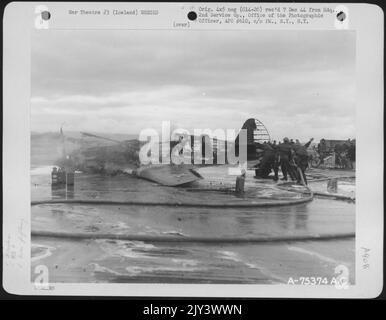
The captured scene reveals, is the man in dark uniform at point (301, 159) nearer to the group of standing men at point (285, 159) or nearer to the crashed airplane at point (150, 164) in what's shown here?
the group of standing men at point (285, 159)

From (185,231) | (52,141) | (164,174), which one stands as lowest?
(185,231)

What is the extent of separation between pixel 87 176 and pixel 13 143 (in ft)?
0.83

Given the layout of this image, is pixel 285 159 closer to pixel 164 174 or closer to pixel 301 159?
Answer: pixel 301 159

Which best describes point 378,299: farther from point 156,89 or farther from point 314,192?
point 156,89

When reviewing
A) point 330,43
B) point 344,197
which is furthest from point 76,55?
point 344,197

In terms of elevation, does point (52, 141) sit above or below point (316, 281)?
above

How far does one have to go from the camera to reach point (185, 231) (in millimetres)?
1565

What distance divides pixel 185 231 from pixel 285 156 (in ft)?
1.29

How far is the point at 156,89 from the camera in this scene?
1565 millimetres

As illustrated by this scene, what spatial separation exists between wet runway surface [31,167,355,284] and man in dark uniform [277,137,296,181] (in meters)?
0.06

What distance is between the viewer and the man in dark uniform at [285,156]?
1579 millimetres
